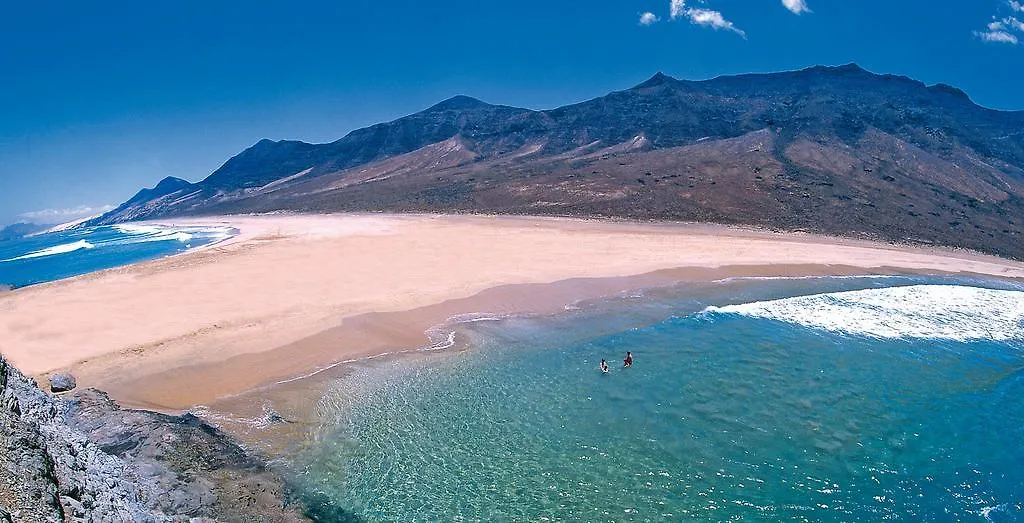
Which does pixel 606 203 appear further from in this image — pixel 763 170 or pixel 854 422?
pixel 854 422

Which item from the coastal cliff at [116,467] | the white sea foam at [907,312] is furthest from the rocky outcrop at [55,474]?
the white sea foam at [907,312]

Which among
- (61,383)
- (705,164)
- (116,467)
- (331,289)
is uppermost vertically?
(705,164)

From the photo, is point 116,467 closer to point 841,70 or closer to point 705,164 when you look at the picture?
point 705,164

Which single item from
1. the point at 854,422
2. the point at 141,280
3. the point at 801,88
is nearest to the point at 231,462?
the point at 854,422

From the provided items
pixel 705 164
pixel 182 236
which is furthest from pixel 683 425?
pixel 182 236

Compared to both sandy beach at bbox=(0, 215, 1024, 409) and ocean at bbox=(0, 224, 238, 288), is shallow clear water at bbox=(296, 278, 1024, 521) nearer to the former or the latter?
sandy beach at bbox=(0, 215, 1024, 409)
